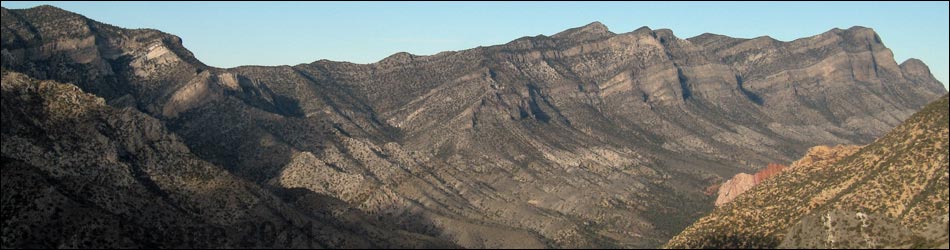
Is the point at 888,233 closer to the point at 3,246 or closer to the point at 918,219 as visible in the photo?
the point at 918,219

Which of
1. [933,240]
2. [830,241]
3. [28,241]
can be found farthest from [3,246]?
[933,240]

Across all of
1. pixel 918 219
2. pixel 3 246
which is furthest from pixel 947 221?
pixel 3 246

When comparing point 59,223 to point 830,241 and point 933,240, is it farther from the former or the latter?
point 933,240

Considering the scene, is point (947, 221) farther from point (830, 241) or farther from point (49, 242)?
point (49, 242)

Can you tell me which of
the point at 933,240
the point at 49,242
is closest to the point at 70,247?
the point at 49,242

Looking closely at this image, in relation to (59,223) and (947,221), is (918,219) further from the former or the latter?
(59,223)
